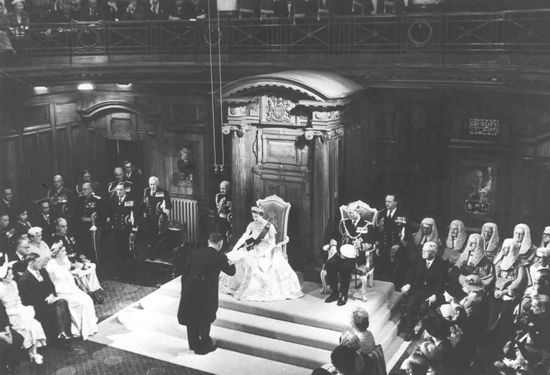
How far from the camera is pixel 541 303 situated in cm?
705

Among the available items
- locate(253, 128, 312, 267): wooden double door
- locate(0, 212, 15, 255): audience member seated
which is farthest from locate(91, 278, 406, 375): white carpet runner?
locate(0, 212, 15, 255): audience member seated

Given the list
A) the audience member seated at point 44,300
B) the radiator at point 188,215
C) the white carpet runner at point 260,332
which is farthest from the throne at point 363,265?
the radiator at point 188,215

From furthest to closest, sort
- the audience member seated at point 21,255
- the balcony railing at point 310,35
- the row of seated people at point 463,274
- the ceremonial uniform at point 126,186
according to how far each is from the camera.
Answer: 1. the ceremonial uniform at point 126,186
2. the balcony railing at point 310,35
3. the audience member seated at point 21,255
4. the row of seated people at point 463,274

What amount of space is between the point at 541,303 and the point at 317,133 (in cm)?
421

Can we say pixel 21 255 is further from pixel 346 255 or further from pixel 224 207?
pixel 346 255

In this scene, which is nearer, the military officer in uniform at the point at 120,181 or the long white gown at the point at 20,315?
the long white gown at the point at 20,315

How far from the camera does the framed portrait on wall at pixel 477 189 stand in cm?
1059

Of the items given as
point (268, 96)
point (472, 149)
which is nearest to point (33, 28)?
point (268, 96)

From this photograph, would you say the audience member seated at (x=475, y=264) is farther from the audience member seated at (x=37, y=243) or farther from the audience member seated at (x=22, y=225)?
the audience member seated at (x=22, y=225)

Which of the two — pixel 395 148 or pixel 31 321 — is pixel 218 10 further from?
pixel 31 321

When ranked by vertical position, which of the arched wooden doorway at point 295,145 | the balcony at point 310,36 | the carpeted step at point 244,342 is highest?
the balcony at point 310,36

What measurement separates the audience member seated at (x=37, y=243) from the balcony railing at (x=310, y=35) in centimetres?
437

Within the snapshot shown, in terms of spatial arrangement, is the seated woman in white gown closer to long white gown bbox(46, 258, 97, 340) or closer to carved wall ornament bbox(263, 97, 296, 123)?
carved wall ornament bbox(263, 97, 296, 123)

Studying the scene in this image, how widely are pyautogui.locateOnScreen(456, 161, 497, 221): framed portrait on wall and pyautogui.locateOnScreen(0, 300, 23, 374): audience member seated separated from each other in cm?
716
